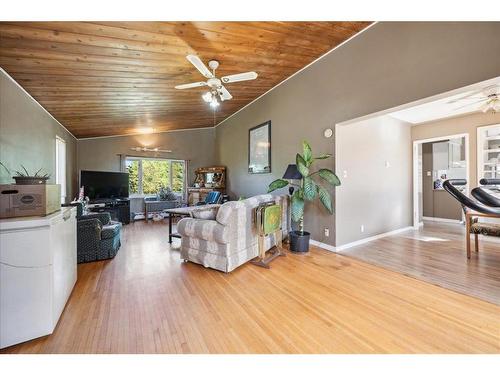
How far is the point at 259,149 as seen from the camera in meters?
5.30

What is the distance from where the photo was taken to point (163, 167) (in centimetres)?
716

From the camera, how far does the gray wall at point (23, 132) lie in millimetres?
2547

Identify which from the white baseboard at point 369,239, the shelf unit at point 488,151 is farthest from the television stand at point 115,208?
the shelf unit at point 488,151

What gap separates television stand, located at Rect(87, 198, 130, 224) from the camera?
5.25 metres

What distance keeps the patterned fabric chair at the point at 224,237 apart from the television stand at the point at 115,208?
3478 mm

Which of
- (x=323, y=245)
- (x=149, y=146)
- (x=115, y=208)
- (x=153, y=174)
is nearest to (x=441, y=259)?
(x=323, y=245)

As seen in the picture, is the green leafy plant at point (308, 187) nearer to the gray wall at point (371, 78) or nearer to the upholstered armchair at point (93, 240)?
the gray wall at point (371, 78)

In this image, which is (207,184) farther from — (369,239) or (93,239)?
(369,239)

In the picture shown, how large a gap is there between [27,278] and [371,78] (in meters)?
4.05
